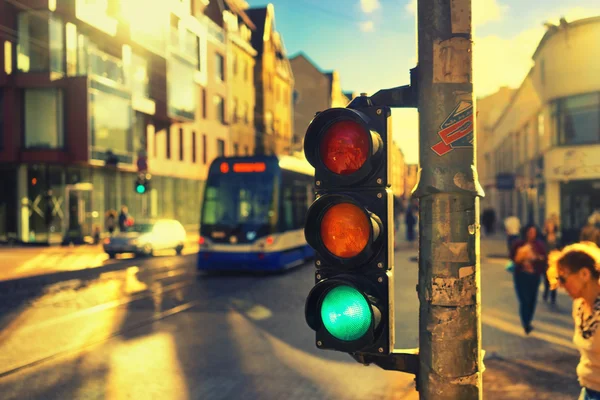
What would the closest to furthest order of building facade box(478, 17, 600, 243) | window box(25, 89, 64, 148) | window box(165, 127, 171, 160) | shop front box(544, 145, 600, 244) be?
1. building facade box(478, 17, 600, 243)
2. shop front box(544, 145, 600, 244)
3. window box(25, 89, 64, 148)
4. window box(165, 127, 171, 160)

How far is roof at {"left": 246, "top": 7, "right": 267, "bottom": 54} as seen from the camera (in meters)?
54.8

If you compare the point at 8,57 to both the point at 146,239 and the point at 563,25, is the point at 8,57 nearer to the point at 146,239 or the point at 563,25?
the point at 146,239

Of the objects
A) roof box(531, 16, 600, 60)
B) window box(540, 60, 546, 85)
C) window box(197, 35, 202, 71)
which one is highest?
window box(197, 35, 202, 71)

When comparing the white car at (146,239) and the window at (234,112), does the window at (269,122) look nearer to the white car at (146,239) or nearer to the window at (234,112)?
the window at (234,112)

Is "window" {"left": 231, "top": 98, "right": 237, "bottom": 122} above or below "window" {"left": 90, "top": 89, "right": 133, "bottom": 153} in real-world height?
above

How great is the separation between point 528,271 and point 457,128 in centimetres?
754

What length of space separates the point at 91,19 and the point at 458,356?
31.2 m

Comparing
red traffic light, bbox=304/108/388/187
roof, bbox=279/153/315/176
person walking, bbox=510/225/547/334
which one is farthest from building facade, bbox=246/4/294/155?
red traffic light, bbox=304/108/388/187

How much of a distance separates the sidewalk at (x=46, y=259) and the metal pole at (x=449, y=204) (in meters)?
15.8

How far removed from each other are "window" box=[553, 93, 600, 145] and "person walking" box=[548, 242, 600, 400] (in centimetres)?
2438

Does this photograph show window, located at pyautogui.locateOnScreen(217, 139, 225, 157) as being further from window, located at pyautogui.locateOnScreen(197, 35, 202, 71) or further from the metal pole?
the metal pole

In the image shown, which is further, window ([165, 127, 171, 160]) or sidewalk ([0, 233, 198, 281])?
window ([165, 127, 171, 160])

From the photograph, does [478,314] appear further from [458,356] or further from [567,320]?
[567,320]

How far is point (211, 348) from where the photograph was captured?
820cm
